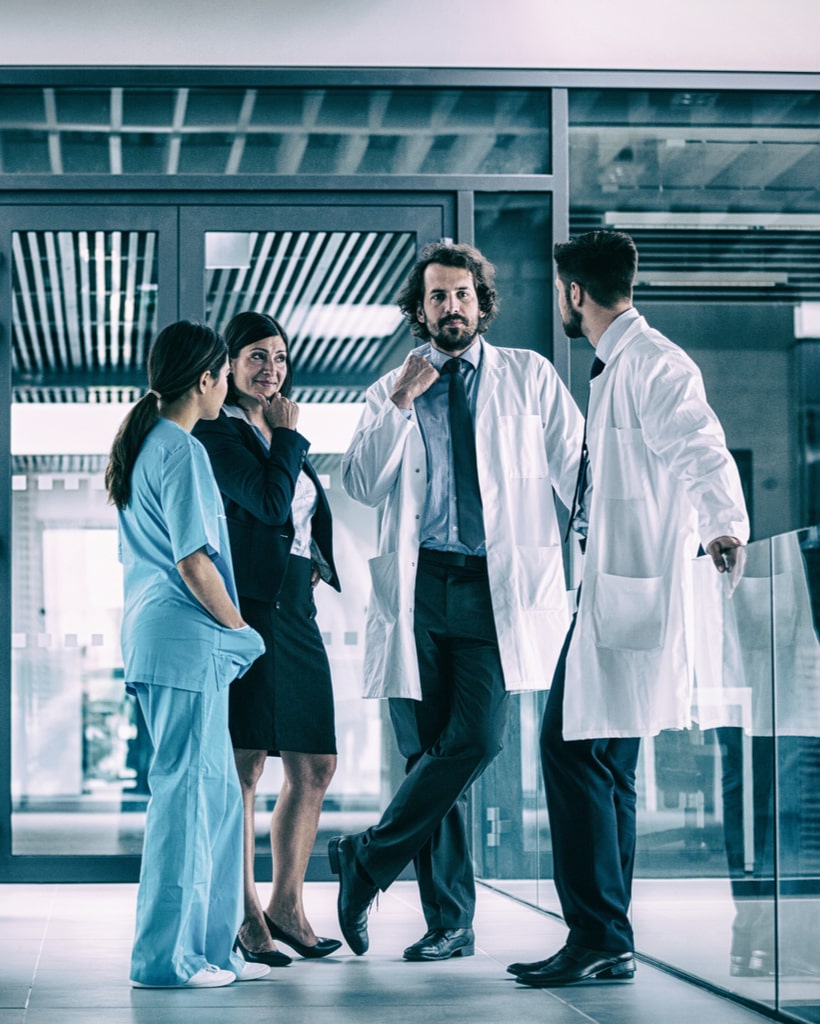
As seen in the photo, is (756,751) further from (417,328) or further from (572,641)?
(417,328)

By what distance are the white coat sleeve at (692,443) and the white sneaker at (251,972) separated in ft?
4.38

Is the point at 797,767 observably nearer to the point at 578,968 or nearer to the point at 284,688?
the point at 578,968

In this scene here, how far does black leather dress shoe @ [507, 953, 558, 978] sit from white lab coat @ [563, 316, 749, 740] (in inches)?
20.2

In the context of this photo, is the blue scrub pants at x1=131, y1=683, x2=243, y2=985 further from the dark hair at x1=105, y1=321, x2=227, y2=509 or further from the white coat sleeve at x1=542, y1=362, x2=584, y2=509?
the white coat sleeve at x1=542, y1=362, x2=584, y2=509

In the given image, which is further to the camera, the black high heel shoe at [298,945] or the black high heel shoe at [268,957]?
the black high heel shoe at [298,945]

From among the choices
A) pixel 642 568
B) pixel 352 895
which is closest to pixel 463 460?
pixel 642 568

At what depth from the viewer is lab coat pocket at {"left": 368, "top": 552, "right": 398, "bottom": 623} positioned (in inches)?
140

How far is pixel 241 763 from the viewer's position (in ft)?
11.6

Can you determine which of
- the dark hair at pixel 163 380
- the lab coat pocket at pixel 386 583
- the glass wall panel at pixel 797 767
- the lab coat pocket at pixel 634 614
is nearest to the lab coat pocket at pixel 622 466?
the lab coat pocket at pixel 634 614

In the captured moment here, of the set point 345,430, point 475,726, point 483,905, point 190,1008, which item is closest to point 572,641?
point 475,726

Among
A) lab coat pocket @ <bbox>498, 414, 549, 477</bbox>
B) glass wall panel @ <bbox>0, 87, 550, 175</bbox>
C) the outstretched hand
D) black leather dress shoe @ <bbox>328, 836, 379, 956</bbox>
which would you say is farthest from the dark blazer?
glass wall panel @ <bbox>0, 87, 550, 175</bbox>

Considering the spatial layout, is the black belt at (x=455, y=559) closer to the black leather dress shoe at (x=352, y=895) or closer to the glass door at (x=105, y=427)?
the black leather dress shoe at (x=352, y=895)

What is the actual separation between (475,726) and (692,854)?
23.3 inches

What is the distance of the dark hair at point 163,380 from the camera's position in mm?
3199
